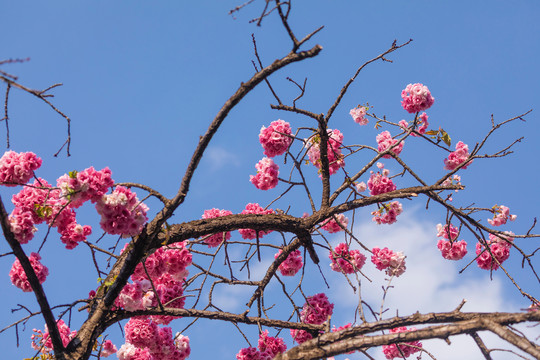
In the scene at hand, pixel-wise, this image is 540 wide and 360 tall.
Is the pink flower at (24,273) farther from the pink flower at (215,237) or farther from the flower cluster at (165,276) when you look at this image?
the pink flower at (215,237)

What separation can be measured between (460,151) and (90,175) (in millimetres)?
4892

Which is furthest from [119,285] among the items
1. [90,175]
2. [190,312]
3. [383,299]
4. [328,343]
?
[383,299]

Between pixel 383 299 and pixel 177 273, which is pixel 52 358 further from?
pixel 383 299

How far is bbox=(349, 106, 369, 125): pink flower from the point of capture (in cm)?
674

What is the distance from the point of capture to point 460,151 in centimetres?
634

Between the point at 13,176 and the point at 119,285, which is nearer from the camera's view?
the point at 13,176

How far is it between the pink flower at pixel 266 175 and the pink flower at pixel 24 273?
7.29 ft

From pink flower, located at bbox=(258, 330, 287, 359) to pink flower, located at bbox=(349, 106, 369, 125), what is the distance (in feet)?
11.4

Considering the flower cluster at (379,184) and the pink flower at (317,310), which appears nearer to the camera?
the pink flower at (317,310)

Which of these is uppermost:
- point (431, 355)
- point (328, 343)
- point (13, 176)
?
point (13, 176)

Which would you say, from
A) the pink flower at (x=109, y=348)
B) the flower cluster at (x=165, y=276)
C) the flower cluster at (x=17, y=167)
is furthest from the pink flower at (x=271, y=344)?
the flower cluster at (x=17, y=167)

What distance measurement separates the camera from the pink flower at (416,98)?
5.66 meters

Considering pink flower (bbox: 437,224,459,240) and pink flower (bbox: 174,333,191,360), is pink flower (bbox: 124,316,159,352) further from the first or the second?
pink flower (bbox: 437,224,459,240)

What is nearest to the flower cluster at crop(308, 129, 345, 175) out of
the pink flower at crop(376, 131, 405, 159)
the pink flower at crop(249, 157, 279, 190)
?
the pink flower at crop(249, 157, 279, 190)
